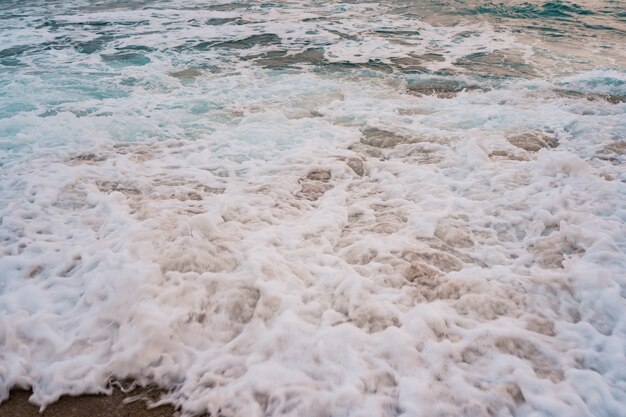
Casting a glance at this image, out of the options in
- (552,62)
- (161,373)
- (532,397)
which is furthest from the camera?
(552,62)

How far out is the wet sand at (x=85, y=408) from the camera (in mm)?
2564

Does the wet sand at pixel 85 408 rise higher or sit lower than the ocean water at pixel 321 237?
lower

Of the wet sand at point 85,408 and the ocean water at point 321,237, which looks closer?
the wet sand at point 85,408

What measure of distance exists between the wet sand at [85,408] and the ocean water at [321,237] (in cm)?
8

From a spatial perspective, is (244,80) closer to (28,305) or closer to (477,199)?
(477,199)

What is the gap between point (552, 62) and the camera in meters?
9.47

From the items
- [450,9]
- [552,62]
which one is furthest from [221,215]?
[450,9]

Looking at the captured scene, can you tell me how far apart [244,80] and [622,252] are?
7.47 metres

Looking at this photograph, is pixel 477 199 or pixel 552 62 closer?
pixel 477 199

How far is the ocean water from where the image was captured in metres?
2.77

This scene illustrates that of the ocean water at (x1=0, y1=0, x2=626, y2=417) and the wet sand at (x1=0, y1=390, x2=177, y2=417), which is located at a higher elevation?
the ocean water at (x1=0, y1=0, x2=626, y2=417)

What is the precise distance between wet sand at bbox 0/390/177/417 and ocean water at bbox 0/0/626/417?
0.27 ft

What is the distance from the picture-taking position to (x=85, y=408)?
2.59 metres

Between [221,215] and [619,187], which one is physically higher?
[619,187]
